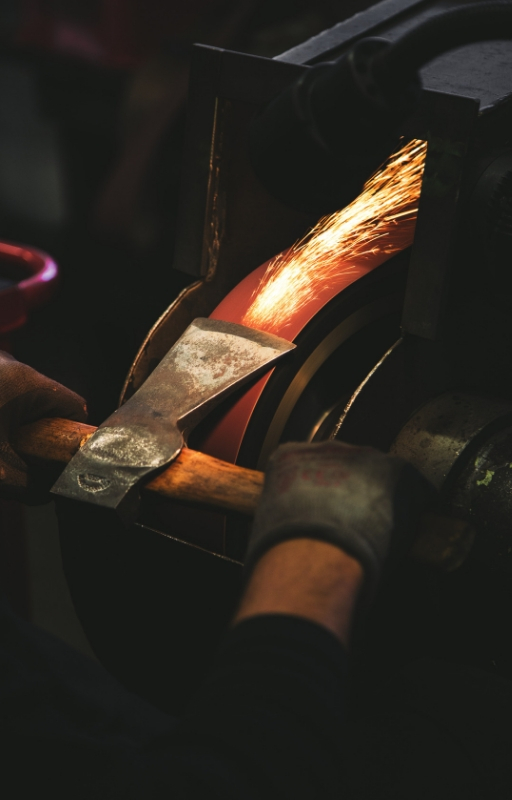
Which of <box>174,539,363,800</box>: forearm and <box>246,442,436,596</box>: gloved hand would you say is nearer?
<box>174,539,363,800</box>: forearm

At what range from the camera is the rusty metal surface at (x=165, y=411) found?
0.92m

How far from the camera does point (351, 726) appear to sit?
40.3 inches

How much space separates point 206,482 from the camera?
90 cm

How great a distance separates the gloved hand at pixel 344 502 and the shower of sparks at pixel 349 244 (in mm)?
358

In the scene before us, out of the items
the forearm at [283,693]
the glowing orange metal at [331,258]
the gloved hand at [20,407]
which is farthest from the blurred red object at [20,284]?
the forearm at [283,693]

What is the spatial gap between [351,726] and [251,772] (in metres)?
0.44

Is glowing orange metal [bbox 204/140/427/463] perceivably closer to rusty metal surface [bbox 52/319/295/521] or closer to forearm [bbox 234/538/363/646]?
rusty metal surface [bbox 52/319/295/521]

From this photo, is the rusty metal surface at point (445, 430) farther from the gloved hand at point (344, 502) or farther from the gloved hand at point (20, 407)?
the gloved hand at point (20, 407)

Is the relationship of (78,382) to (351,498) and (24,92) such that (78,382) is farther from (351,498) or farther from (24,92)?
(351,498)

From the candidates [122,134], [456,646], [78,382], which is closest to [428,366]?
[456,646]

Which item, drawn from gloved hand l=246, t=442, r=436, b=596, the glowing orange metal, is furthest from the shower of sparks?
gloved hand l=246, t=442, r=436, b=596

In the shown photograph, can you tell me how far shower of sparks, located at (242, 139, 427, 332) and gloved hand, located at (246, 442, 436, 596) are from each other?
358 millimetres

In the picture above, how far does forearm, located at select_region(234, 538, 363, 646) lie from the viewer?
2.26ft

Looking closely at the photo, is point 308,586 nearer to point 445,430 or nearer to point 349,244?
point 445,430
